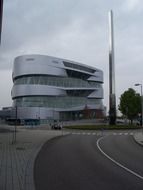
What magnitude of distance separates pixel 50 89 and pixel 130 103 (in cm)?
4651

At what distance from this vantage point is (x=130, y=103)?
10325 centimetres

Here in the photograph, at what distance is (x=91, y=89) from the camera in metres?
157

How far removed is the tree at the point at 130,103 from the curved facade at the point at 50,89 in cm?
3719

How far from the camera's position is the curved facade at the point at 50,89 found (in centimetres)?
13762

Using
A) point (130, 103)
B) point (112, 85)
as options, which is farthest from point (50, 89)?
point (112, 85)

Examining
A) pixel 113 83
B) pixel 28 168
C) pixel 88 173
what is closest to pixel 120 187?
pixel 88 173

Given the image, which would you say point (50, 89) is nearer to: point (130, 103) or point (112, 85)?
point (130, 103)

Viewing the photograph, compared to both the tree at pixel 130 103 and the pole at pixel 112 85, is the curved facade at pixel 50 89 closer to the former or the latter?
the tree at pixel 130 103

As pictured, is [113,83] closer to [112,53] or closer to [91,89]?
[112,53]

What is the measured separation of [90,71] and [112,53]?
82.2 m

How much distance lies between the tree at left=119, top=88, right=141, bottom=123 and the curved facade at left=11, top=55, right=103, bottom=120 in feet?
122

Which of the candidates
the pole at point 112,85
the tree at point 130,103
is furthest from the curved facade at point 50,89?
the pole at point 112,85

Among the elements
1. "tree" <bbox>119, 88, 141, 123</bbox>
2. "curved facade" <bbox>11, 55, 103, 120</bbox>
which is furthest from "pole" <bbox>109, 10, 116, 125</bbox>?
"curved facade" <bbox>11, 55, 103, 120</bbox>

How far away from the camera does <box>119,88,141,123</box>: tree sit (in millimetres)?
103250
